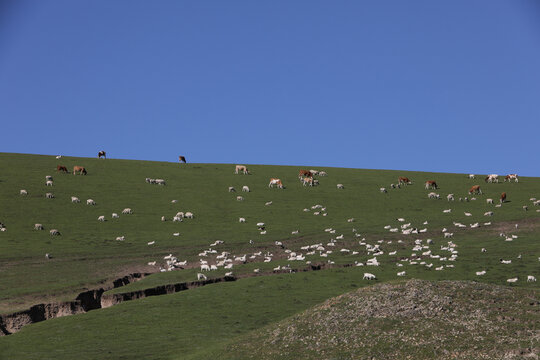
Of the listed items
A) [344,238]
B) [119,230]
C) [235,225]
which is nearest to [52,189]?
[119,230]

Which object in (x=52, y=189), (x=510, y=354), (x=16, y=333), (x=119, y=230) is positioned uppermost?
(x=52, y=189)

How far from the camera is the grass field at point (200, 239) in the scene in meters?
54.1

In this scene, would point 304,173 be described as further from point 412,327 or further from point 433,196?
point 412,327

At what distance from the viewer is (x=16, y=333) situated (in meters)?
54.3

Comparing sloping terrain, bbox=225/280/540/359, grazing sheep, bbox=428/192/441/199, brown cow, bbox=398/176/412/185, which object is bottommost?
sloping terrain, bbox=225/280/540/359

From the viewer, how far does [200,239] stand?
8750cm

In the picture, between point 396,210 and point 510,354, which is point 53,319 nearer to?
point 510,354

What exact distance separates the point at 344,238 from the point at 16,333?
43887mm

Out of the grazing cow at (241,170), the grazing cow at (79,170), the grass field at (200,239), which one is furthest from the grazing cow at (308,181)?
the grazing cow at (79,170)

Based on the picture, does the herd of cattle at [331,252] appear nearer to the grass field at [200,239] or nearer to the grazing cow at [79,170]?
the grass field at [200,239]

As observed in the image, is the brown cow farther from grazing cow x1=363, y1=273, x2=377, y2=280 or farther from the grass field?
grazing cow x1=363, y1=273, x2=377, y2=280

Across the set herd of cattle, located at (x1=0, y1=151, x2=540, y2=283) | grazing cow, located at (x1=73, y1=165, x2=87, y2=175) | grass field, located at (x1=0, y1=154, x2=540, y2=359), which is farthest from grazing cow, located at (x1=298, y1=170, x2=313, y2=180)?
grazing cow, located at (x1=73, y1=165, x2=87, y2=175)

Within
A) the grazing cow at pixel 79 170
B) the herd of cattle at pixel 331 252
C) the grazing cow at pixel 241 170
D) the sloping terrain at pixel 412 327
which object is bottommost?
the sloping terrain at pixel 412 327

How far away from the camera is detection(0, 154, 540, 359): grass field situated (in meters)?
54.1
